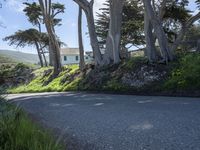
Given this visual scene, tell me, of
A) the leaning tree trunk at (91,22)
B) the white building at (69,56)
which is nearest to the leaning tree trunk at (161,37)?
the leaning tree trunk at (91,22)

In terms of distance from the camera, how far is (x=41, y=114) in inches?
419

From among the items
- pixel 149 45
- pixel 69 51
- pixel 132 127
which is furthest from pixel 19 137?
pixel 69 51

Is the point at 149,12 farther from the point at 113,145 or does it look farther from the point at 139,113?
the point at 113,145

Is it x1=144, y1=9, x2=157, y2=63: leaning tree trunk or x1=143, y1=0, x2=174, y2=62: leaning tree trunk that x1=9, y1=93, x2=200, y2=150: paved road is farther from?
x1=144, y1=9, x2=157, y2=63: leaning tree trunk

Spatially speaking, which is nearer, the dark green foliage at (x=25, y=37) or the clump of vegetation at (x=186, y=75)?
the clump of vegetation at (x=186, y=75)

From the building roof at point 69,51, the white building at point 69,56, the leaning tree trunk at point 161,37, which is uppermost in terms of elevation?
the leaning tree trunk at point 161,37

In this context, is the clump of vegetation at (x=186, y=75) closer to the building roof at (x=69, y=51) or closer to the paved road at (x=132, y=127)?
the paved road at (x=132, y=127)

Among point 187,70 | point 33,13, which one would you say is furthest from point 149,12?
point 33,13

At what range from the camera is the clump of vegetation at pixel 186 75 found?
14109mm

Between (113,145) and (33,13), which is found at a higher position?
(33,13)

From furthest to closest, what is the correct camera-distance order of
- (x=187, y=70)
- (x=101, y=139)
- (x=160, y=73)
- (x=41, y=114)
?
1. (x=160, y=73)
2. (x=187, y=70)
3. (x=41, y=114)
4. (x=101, y=139)

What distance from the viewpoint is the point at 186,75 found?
14773mm

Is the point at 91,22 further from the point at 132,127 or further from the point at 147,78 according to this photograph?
the point at 132,127

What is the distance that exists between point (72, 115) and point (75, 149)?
13.4 ft
